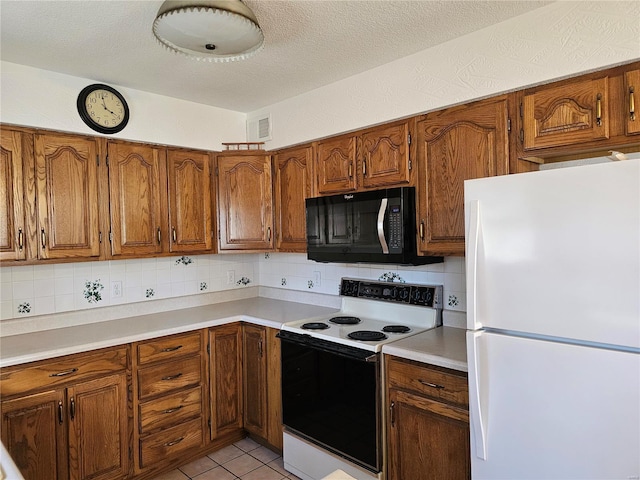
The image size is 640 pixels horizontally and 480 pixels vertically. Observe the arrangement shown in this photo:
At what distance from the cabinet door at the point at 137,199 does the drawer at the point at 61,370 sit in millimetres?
668

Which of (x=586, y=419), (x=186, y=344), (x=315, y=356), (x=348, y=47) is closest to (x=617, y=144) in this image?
(x=586, y=419)

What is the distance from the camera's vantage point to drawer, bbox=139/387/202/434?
2.53 m

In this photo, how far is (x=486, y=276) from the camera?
154cm

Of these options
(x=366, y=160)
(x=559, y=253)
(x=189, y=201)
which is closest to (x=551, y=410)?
(x=559, y=253)

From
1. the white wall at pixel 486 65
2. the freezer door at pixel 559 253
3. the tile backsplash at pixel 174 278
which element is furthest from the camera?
the tile backsplash at pixel 174 278

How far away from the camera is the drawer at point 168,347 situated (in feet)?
8.24

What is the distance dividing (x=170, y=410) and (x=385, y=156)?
2057 millimetres

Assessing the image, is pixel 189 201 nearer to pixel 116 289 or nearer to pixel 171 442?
pixel 116 289

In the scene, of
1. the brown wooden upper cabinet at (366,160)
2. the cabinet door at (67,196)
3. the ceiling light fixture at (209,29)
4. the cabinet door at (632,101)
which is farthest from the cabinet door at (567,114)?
the cabinet door at (67,196)

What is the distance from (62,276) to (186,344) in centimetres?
91

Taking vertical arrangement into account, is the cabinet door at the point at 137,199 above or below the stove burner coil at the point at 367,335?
above

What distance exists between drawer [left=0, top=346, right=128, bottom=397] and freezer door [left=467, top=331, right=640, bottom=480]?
194cm

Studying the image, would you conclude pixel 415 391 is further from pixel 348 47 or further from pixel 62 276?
pixel 62 276

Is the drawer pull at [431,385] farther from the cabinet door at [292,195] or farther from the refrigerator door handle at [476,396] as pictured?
the cabinet door at [292,195]
